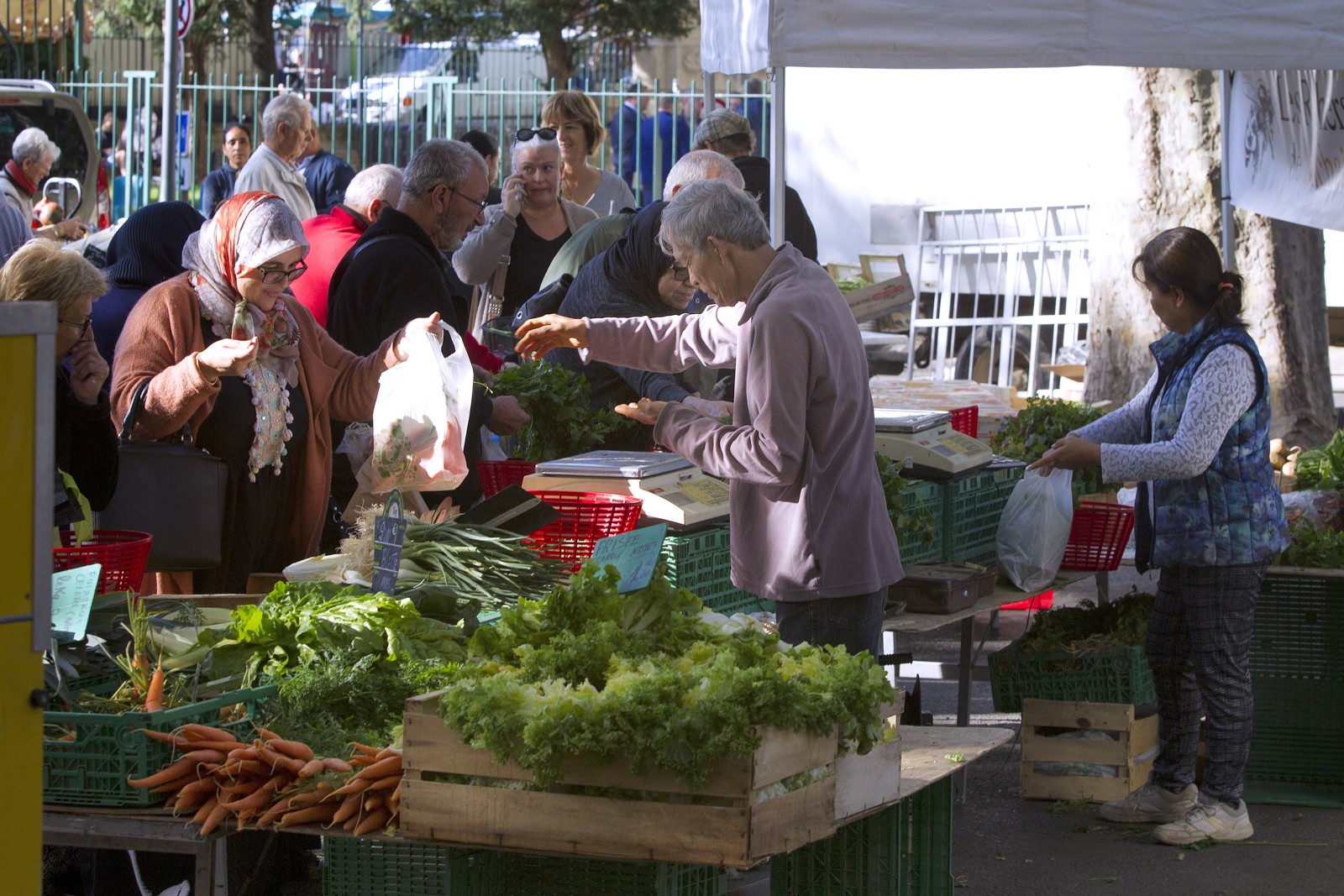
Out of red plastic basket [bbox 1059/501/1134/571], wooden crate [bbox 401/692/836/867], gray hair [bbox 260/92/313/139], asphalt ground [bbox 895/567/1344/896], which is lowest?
asphalt ground [bbox 895/567/1344/896]

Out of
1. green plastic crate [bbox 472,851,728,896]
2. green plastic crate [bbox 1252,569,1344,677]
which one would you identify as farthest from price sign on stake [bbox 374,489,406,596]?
green plastic crate [bbox 1252,569,1344,677]

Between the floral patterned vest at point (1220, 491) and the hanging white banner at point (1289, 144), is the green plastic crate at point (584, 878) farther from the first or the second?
the hanging white banner at point (1289, 144)

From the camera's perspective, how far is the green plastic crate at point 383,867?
10.5ft

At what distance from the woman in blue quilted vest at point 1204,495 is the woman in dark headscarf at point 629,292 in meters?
1.33

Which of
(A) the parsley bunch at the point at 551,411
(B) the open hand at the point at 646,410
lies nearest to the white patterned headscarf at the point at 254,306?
(A) the parsley bunch at the point at 551,411

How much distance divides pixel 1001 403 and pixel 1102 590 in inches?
86.8

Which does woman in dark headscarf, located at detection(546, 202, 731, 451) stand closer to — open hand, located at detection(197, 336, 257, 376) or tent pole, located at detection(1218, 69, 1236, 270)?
open hand, located at detection(197, 336, 257, 376)

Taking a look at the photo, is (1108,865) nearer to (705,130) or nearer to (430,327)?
(430,327)

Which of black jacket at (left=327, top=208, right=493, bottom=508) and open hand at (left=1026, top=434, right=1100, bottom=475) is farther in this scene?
black jacket at (left=327, top=208, right=493, bottom=508)

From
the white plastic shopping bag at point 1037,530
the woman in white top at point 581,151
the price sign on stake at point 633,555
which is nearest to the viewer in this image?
the price sign on stake at point 633,555

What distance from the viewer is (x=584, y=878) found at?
302 cm

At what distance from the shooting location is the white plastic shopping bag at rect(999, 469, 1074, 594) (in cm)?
556

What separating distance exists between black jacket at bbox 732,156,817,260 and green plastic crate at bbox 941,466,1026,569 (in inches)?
62.2

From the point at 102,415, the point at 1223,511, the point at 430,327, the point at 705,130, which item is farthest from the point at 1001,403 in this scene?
the point at 102,415
